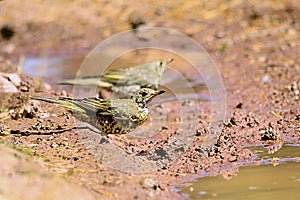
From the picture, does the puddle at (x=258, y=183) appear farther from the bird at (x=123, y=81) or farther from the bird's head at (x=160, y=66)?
the bird's head at (x=160, y=66)

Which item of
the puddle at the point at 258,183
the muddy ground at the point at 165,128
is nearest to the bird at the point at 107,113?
the muddy ground at the point at 165,128

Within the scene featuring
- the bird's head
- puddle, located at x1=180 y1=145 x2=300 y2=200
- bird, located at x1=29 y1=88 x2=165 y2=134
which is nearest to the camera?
puddle, located at x1=180 y1=145 x2=300 y2=200

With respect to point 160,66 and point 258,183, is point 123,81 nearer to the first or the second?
point 160,66

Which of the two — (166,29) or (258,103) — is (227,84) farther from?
(166,29)

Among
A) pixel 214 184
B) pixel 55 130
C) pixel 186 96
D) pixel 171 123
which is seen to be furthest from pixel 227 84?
pixel 214 184

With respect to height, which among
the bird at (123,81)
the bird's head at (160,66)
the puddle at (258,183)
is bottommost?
the puddle at (258,183)

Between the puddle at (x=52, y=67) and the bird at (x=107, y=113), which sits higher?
the puddle at (x=52, y=67)

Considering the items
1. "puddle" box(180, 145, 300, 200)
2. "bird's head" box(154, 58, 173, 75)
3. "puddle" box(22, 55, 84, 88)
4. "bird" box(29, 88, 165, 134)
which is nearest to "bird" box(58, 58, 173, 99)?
"bird's head" box(154, 58, 173, 75)

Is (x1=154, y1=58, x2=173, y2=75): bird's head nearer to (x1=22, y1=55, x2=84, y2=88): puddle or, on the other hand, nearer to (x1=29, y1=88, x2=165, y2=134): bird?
(x1=22, y1=55, x2=84, y2=88): puddle
